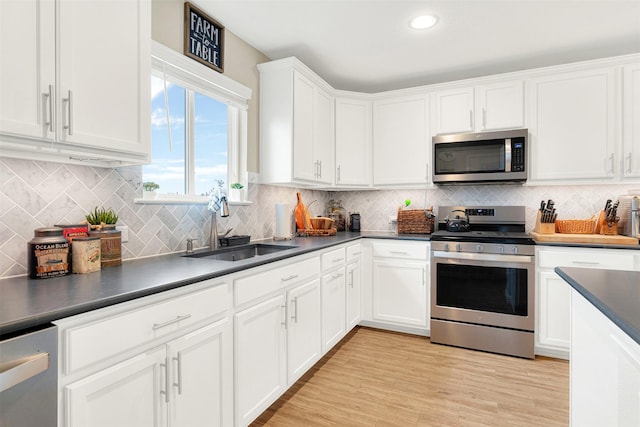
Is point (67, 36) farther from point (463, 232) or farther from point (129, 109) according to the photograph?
point (463, 232)

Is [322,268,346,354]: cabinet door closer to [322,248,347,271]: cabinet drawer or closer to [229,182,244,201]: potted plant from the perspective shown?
[322,248,347,271]: cabinet drawer

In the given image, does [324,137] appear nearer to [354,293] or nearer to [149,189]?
[354,293]

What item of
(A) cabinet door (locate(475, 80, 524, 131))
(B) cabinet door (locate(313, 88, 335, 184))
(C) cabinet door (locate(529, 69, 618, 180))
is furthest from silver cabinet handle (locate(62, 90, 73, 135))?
(C) cabinet door (locate(529, 69, 618, 180))

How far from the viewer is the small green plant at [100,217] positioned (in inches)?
62.8

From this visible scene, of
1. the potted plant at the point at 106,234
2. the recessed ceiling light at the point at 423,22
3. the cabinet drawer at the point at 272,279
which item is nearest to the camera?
the potted plant at the point at 106,234

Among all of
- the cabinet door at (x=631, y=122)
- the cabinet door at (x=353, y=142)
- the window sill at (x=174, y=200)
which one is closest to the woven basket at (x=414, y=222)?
the cabinet door at (x=353, y=142)

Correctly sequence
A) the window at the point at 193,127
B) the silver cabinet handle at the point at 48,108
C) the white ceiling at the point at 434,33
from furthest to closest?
the white ceiling at the point at 434,33
the window at the point at 193,127
the silver cabinet handle at the point at 48,108

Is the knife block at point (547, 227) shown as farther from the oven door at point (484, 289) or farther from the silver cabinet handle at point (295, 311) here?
the silver cabinet handle at point (295, 311)

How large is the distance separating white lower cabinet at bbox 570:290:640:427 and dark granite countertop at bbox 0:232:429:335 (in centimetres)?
140

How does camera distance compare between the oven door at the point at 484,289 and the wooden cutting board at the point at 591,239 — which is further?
the oven door at the point at 484,289

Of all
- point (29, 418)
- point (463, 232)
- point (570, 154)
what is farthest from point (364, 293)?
point (29, 418)

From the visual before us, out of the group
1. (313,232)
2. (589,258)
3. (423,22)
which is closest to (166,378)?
(313,232)

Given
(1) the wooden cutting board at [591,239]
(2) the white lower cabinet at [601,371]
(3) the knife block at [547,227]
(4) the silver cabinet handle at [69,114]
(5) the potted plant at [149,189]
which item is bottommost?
(2) the white lower cabinet at [601,371]

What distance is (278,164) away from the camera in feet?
9.15
